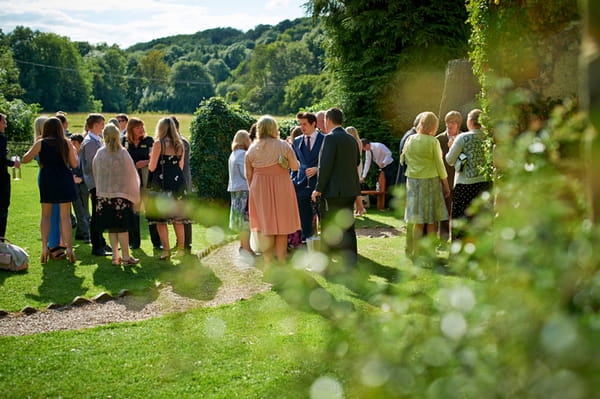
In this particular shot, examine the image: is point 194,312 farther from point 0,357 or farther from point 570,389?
point 570,389

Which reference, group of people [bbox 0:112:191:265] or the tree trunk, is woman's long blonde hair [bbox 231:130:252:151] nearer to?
group of people [bbox 0:112:191:265]

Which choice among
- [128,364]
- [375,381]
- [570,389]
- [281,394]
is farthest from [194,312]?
[570,389]

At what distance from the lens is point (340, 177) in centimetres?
767

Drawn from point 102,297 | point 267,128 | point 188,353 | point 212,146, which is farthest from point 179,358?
point 212,146

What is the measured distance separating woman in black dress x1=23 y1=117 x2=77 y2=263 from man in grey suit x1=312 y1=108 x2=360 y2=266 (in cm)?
378

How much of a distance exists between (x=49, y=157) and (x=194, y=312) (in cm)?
381

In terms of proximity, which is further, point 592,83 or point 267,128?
point 267,128

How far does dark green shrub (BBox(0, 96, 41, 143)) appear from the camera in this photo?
114ft

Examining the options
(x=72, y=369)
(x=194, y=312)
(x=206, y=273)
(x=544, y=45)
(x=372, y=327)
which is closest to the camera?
(x=372, y=327)

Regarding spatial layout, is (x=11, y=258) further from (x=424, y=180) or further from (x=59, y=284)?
(x=424, y=180)

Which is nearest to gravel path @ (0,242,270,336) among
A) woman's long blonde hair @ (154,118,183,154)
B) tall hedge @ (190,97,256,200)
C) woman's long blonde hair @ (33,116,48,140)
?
woman's long blonde hair @ (154,118,183,154)

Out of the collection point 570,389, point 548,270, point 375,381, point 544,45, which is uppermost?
point 544,45

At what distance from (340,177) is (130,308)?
3.18 metres

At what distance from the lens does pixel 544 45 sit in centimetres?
388
